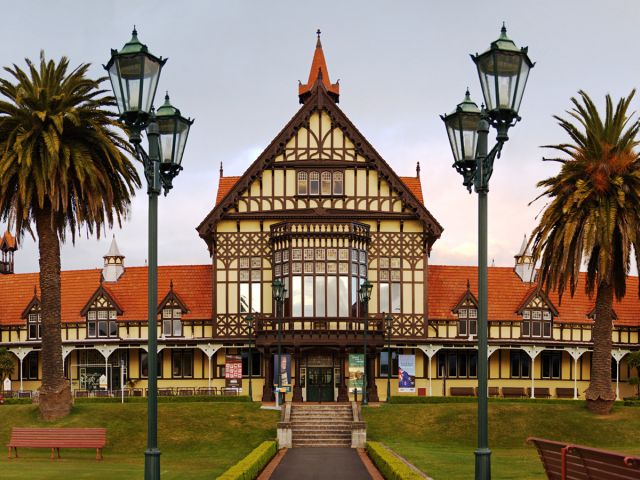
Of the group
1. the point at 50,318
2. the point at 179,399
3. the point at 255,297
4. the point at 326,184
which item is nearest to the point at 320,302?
the point at 255,297

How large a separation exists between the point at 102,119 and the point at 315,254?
17.9 meters

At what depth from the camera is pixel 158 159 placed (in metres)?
17.4

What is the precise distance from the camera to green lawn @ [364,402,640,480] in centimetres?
4191

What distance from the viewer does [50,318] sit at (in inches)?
1768

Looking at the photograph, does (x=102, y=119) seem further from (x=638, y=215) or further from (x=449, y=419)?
(x=638, y=215)

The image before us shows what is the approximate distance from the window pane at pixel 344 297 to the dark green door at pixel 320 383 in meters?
4.11

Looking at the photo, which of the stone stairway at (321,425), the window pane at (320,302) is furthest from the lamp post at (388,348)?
the stone stairway at (321,425)

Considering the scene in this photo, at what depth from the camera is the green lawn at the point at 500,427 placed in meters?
41.9

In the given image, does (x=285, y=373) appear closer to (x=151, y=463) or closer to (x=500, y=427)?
(x=500, y=427)

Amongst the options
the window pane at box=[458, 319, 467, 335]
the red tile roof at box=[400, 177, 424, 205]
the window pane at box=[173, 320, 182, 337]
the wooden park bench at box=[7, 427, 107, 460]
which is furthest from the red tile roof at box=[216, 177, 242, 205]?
the wooden park bench at box=[7, 427, 107, 460]

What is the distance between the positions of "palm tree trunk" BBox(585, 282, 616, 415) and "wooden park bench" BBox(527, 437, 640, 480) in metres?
29.9

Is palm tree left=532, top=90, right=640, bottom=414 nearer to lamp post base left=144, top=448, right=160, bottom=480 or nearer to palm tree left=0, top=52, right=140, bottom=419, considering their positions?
palm tree left=0, top=52, right=140, bottom=419

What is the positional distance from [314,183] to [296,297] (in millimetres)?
7546

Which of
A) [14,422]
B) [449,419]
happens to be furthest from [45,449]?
[449,419]
